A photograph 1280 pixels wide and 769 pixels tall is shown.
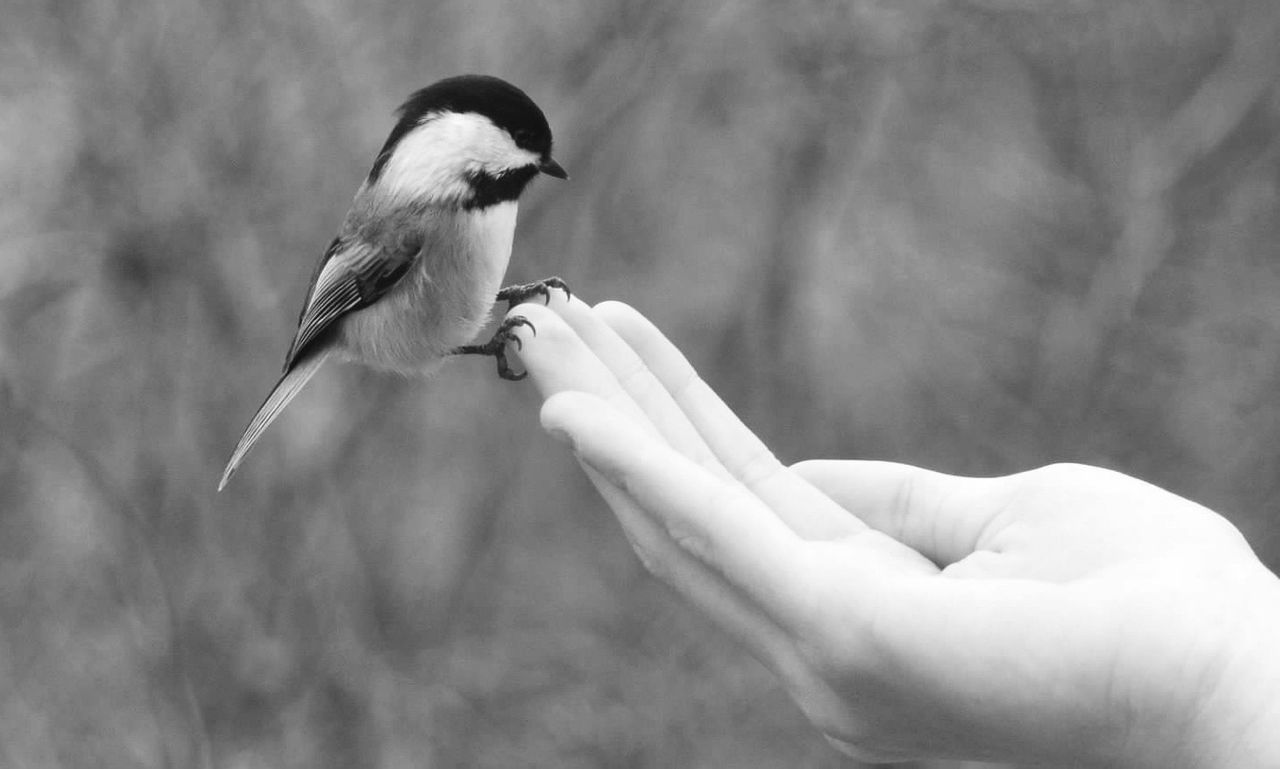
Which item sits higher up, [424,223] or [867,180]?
[867,180]

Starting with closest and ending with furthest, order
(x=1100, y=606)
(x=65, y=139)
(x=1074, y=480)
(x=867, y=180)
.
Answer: (x=1100, y=606)
(x=1074, y=480)
(x=65, y=139)
(x=867, y=180)

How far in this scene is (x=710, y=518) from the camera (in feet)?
3.58

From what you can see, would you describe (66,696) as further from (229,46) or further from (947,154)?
(947,154)

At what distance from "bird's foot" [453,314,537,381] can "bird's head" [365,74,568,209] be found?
0.54 ft

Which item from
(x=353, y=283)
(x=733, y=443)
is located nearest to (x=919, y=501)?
(x=733, y=443)

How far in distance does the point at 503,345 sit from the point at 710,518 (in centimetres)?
64

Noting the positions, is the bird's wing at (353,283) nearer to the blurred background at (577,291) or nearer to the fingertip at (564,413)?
the fingertip at (564,413)

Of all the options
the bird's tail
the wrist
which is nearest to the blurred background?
the bird's tail

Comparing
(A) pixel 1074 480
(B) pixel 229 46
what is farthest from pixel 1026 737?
(B) pixel 229 46

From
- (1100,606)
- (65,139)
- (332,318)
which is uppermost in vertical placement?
(65,139)

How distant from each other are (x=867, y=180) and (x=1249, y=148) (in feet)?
2.98

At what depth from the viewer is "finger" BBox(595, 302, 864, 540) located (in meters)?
1.42

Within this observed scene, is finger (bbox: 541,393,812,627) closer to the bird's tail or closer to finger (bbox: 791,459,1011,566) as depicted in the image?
finger (bbox: 791,459,1011,566)

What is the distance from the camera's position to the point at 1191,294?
3.15 meters
